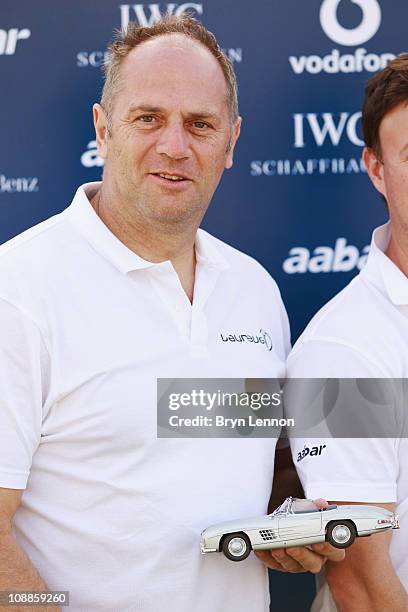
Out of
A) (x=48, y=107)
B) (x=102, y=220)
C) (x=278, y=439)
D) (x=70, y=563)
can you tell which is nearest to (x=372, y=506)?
(x=278, y=439)

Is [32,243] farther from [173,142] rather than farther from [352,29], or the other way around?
[352,29]

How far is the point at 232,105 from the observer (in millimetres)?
2289

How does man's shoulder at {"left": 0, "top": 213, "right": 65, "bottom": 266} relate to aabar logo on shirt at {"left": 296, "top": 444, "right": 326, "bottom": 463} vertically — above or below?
above

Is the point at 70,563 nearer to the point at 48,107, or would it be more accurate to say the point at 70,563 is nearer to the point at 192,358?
the point at 192,358

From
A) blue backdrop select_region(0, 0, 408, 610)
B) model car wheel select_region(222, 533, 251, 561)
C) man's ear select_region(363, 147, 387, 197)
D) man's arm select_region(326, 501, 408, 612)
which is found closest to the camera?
model car wheel select_region(222, 533, 251, 561)

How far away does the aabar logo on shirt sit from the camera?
2172mm

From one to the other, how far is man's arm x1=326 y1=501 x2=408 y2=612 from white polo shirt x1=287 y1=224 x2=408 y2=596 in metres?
0.05

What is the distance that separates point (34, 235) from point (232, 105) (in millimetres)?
634

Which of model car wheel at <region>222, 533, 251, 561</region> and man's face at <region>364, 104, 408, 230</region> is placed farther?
man's face at <region>364, 104, 408, 230</region>

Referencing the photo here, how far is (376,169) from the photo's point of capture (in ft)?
8.05

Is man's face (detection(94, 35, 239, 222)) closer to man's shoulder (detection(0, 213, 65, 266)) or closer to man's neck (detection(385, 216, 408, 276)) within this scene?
man's shoulder (detection(0, 213, 65, 266))

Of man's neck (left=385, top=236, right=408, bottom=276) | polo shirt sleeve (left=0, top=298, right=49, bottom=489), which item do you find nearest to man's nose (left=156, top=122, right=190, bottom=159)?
polo shirt sleeve (left=0, top=298, right=49, bottom=489)

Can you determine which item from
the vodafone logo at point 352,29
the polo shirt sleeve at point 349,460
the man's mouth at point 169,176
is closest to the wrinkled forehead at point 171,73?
the man's mouth at point 169,176

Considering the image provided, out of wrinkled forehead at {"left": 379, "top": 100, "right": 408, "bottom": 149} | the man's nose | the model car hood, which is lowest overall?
the model car hood
